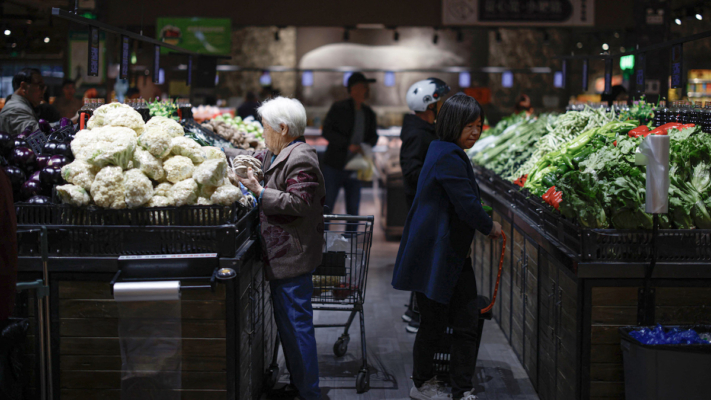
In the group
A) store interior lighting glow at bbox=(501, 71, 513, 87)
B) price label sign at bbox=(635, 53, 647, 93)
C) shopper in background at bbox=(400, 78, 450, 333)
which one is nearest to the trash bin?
shopper in background at bbox=(400, 78, 450, 333)

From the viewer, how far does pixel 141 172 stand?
9.97 feet

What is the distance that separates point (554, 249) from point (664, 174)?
0.71 meters

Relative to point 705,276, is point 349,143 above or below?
above

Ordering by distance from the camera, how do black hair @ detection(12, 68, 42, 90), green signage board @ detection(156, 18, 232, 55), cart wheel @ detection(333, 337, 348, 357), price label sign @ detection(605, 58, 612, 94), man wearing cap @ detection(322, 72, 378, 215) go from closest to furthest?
1. cart wheel @ detection(333, 337, 348, 357)
2. black hair @ detection(12, 68, 42, 90)
3. price label sign @ detection(605, 58, 612, 94)
4. man wearing cap @ detection(322, 72, 378, 215)
5. green signage board @ detection(156, 18, 232, 55)

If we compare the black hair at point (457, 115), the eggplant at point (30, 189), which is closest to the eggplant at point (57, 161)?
the eggplant at point (30, 189)

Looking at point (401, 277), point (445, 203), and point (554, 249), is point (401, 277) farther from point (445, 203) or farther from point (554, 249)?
point (554, 249)

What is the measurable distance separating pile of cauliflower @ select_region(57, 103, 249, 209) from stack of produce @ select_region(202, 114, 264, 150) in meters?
2.54

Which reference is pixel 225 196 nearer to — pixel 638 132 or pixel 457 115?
pixel 457 115

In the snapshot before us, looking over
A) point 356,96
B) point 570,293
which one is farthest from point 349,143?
point 570,293

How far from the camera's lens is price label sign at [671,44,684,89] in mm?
4477

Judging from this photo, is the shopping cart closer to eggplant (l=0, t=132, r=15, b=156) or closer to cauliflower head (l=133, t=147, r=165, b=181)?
cauliflower head (l=133, t=147, r=165, b=181)

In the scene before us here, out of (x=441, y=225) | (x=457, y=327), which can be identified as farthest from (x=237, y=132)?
(x=457, y=327)

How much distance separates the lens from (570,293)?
10.2 feet

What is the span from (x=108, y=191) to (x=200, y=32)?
31.6 ft
